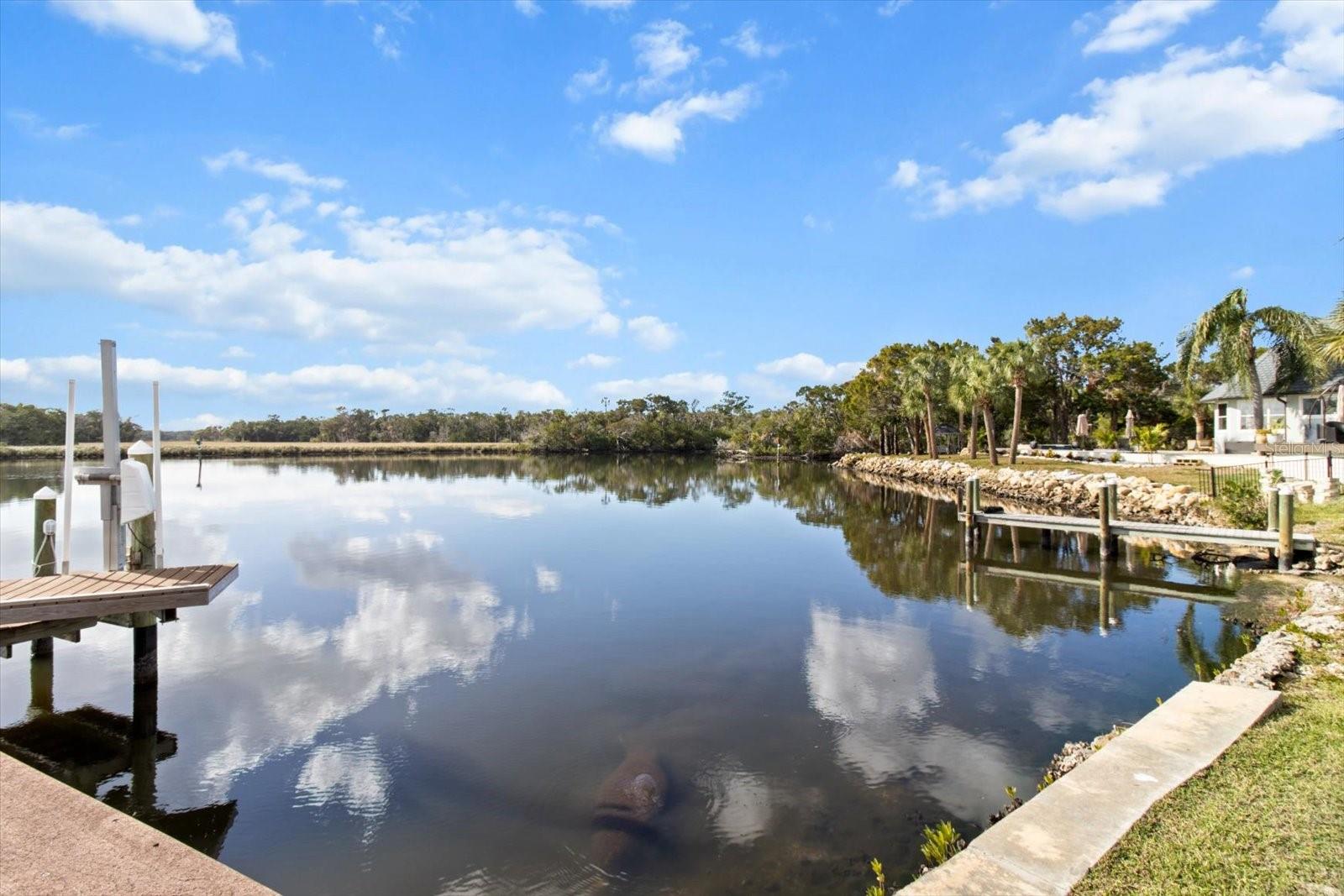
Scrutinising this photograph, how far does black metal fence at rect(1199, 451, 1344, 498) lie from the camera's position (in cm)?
1953

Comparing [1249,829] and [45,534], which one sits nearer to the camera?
[1249,829]

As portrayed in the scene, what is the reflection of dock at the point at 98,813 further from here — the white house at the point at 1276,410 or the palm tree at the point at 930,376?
the palm tree at the point at 930,376

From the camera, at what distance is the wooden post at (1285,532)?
13547 millimetres

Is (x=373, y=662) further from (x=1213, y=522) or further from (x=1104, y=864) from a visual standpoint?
(x=1213, y=522)

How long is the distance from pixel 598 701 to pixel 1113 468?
2782cm

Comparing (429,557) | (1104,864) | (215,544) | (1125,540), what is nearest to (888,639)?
(1104,864)

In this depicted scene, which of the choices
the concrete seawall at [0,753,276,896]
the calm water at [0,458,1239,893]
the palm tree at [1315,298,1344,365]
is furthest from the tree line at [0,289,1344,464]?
the concrete seawall at [0,753,276,896]

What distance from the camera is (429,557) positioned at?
1742cm

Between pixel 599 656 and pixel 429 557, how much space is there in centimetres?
887

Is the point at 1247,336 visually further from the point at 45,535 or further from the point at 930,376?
the point at 45,535

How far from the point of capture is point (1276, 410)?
33.4 m

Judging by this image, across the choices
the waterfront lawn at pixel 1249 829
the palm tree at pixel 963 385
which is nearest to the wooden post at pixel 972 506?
the waterfront lawn at pixel 1249 829

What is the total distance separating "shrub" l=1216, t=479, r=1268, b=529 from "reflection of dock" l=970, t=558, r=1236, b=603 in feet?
12.2

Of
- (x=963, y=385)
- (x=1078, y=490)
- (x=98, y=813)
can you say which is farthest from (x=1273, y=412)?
(x=98, y=813)
